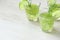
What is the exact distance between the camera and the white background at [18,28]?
2.87 feet

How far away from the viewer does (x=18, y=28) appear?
96 centimetres

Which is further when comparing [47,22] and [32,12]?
[32,12]

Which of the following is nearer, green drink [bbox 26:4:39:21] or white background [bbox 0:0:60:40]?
white background [bbox 0:0:60:40]

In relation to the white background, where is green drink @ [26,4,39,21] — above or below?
above

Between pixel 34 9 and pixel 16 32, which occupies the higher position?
pixel 34 9

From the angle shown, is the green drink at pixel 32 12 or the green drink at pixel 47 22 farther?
the green drink at pixel 32 12

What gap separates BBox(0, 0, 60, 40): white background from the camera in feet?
2.87

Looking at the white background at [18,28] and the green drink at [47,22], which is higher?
the green drink at [47,22]

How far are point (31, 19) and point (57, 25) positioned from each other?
0.60ft

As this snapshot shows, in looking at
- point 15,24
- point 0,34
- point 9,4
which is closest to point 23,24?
point 15,24

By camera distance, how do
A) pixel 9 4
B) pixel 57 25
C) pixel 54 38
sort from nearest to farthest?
1. pixel 54 38
2. pixel 57 25
3. pixel 9 4

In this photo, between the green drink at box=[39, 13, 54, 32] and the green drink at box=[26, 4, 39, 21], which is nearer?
the green drink at box=[39, 13, 54, 32]

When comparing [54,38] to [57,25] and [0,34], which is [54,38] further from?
[0,34]

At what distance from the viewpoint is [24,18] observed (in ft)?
3.56
